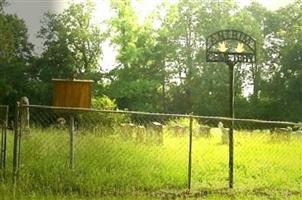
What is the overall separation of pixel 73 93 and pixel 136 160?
6821mm

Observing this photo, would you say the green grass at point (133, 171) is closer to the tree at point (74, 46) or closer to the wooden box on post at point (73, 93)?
the wooden box on post at point (73, 93)

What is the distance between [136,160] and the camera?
912 centimetres

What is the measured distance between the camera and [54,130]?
9.38 meters

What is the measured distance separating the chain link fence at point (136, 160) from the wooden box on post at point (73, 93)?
14.7 feet

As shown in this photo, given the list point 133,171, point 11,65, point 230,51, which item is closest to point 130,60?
point 11,65

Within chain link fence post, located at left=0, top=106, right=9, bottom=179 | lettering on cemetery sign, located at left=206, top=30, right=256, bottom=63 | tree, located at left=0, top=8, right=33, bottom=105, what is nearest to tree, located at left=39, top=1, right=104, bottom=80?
tree, located at left=0, top=8, right=33, bottom=105

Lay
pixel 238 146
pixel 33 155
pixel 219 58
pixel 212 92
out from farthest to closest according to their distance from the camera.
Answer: pixel 212 92
pixel 238 146
pixel 219 58
pixel 33 155

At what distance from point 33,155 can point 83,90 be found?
697 centimetres

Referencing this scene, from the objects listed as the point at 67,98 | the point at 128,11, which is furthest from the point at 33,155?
the point at 128,11

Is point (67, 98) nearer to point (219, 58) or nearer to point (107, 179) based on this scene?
point (219, 58)

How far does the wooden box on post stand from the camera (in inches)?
615

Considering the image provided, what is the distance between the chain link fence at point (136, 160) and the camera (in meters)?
8.02

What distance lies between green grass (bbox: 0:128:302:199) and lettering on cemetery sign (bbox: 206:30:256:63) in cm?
141

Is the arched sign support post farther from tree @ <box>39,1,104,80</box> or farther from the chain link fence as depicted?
tree @ <box>39,1,104,80</box>
